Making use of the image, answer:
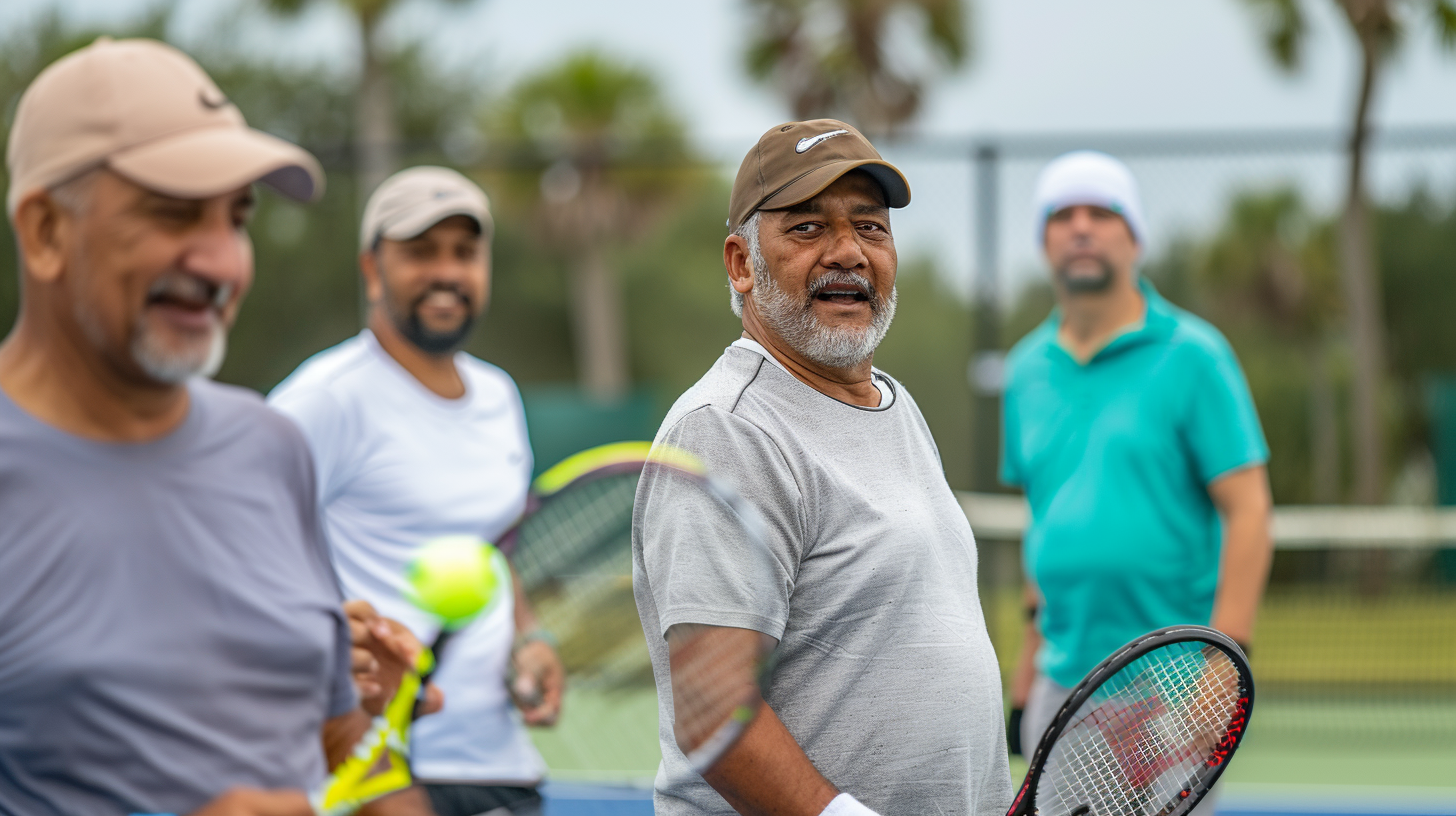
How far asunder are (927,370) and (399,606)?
692cm

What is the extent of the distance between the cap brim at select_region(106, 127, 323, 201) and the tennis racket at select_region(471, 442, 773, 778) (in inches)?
25.2

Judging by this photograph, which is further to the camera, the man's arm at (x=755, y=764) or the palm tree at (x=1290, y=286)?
the palm tree at (x=1290, y=286)

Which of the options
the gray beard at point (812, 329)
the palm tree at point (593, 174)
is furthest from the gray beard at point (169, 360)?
the palm tree at point (593, 174)

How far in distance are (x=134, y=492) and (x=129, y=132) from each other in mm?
427

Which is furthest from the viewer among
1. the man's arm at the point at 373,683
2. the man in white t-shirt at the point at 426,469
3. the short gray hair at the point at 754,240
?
the man in white t-shirt at the point at 426,469

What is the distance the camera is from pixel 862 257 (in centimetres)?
227

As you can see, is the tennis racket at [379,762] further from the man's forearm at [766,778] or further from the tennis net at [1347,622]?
the tennis net at [1347,622]

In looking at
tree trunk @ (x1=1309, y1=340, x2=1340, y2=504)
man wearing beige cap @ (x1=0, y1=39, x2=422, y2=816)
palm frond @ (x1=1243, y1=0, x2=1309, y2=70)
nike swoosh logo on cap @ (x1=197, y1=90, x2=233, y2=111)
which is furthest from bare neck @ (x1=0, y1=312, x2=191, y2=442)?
palm frond @ (x1=1243, y1=0, x2=1309, y2=70)

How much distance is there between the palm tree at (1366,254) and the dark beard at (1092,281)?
4.28m

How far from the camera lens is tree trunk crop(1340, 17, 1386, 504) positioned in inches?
355

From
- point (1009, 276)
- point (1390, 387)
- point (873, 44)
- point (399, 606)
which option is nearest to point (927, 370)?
point (1009, 276)

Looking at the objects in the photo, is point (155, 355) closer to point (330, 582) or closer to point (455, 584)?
point (330, 582)

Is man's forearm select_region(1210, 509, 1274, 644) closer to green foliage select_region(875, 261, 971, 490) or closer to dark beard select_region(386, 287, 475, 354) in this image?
dark beard select_region(386, 287, 475, 354)

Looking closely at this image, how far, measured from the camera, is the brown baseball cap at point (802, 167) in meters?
2.18
